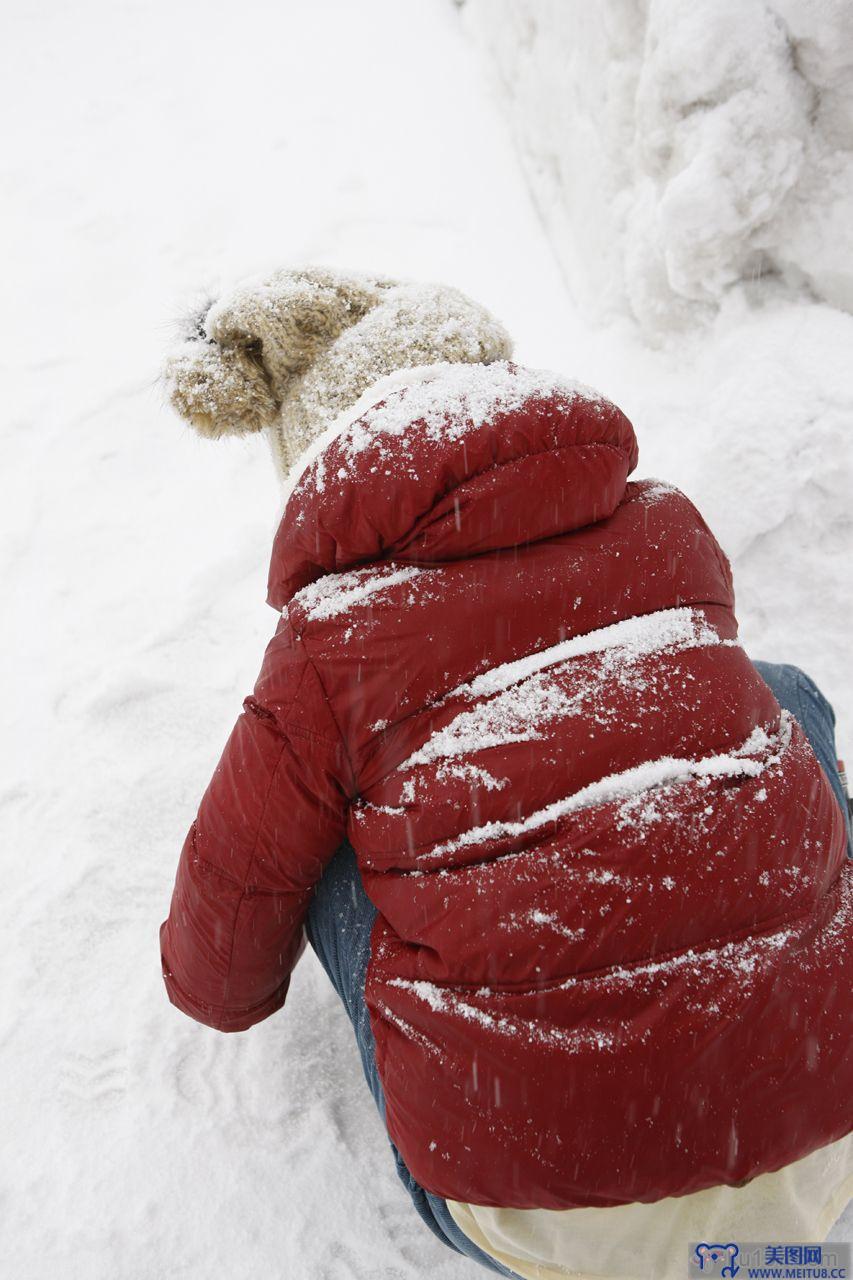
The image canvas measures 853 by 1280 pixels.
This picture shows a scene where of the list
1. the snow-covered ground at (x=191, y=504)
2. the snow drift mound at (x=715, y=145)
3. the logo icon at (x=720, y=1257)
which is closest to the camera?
the logo icon at (x=720, y=1257)

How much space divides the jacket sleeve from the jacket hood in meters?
0.16

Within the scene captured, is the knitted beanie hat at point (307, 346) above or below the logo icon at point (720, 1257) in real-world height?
above

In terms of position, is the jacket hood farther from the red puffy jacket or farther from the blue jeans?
the blue jeans

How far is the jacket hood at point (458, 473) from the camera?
0.88 m

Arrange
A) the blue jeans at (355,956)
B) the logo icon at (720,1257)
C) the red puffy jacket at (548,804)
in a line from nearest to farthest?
the red puffy jacket at (548,804) < the logo icon at (720,1257) < the blue jeans at (355,956)

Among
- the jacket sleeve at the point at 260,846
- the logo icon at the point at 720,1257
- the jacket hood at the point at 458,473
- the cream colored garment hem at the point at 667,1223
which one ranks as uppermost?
the jacket hood at the point at 458,473

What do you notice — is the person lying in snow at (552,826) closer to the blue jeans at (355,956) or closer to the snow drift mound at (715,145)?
the blue jeans at (355,956)

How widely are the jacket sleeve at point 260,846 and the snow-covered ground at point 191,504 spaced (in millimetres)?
378

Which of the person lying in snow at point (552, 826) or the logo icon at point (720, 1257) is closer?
the person lying in snow at point (552, 826)

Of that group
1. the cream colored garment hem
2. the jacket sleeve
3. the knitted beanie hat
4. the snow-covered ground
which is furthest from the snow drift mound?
the cream colored garment hem

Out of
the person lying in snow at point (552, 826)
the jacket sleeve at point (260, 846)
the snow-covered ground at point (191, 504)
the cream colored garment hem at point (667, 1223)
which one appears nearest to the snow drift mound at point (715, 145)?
the snow-covered ground at point (191, 504)

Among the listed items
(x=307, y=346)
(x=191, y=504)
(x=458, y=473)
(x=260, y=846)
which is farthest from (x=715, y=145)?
(x=260, y=846)

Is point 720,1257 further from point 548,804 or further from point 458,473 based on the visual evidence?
point 458,473

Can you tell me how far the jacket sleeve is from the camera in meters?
0.95
